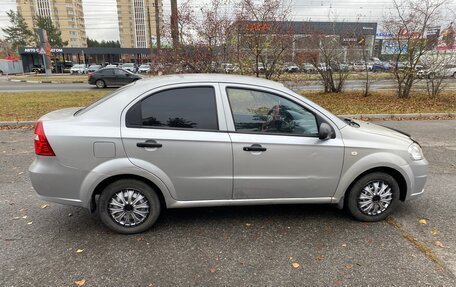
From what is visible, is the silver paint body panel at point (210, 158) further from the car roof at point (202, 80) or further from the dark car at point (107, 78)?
the dark car at point (107, 78)

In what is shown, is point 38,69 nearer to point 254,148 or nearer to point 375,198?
point 254,148

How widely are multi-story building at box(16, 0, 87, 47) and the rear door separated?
11155 centimetres

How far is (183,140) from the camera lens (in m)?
3.14

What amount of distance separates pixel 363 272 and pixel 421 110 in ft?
32.3

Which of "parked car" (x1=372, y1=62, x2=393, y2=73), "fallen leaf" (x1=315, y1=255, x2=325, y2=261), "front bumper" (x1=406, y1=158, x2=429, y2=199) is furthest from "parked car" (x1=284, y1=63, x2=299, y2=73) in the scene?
"fallen leaf" (x1=315, y1=255, x2=325, y2=261)

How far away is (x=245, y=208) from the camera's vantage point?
3979 millimetres

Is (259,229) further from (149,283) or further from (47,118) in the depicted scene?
(47,118)

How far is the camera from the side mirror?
3.23 meters

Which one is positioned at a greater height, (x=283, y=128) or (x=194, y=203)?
(x=283, y=128)

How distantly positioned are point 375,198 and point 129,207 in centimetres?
267

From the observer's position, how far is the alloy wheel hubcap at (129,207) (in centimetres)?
326

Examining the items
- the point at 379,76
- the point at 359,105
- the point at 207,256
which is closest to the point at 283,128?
the point at 207,256

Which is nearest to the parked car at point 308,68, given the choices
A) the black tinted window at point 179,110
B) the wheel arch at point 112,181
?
the black tinted window at point 179,110

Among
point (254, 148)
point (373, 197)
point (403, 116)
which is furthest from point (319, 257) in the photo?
point (403, 116)
